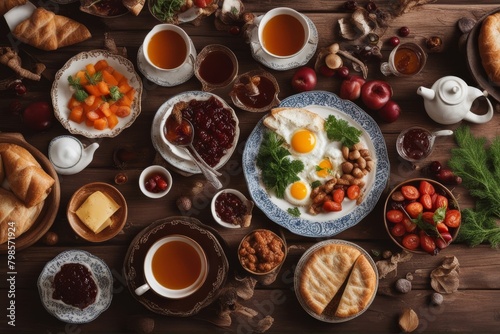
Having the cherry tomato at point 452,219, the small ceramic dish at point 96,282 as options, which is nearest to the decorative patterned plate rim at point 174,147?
the small ceramic dish at point 96,282

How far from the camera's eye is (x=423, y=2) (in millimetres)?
3969

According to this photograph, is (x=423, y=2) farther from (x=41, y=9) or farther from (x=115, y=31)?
(x=41, y=9)

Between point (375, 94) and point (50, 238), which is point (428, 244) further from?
point (50, 238)

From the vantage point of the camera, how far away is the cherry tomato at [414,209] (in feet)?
12.3

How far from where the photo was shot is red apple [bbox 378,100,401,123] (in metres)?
3.87

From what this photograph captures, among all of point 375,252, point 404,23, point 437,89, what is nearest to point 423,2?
point 404,23

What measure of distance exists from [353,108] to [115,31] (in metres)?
1.72

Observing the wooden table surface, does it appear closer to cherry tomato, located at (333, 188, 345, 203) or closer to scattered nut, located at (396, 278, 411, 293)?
scattered nut, located at (396, 278, 411, 293)

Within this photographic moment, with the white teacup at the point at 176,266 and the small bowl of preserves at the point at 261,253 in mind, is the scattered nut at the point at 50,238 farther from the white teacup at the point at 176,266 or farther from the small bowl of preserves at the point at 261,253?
the small bowl of preserves at the point at 261,253

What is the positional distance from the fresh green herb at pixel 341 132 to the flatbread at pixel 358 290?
2.55 feet

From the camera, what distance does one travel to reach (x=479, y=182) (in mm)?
3859

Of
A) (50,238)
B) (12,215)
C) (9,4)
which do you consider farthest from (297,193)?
(9,4)

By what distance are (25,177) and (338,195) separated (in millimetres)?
1985

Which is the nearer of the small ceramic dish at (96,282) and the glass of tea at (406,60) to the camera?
the small ceramic dish at (96,282)
